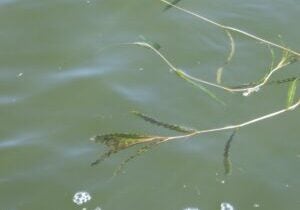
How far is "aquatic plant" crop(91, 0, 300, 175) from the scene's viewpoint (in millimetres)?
2904

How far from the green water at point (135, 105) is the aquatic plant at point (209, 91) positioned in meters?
0.04

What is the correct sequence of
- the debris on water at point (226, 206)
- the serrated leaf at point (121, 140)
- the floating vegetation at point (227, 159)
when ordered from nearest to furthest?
the serrated leaf at point (121, 140) → the debris on water at point (226, 206) → the floating vegetation at point (227, 159)

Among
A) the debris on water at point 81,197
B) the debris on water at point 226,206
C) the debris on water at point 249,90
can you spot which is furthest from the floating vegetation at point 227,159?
the debris on water at point 81,197

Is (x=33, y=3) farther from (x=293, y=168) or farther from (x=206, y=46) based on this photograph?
(x=293, y=168)

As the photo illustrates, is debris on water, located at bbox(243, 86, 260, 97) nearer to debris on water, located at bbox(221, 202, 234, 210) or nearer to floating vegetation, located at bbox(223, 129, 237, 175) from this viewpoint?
floating vegetation, located at bbox(223, 129, 237, 175)

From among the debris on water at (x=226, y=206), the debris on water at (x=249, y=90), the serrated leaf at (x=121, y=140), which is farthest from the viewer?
the debris on water at (x=249, y=90)

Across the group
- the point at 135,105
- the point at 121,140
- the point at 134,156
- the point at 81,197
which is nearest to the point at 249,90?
the point at 135,105

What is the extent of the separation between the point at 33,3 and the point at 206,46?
1.35 m

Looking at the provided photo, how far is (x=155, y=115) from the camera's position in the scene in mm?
3381

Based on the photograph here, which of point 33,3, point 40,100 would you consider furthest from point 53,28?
point 40,100

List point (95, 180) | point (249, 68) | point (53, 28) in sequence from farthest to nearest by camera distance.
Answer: point (53, 28)
point (249, 68)
point (95, 180)

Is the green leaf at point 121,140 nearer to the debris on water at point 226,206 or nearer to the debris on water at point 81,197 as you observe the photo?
the debris on water at point 81,197

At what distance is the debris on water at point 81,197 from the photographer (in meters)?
2.99

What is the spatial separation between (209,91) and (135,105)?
47 cm
